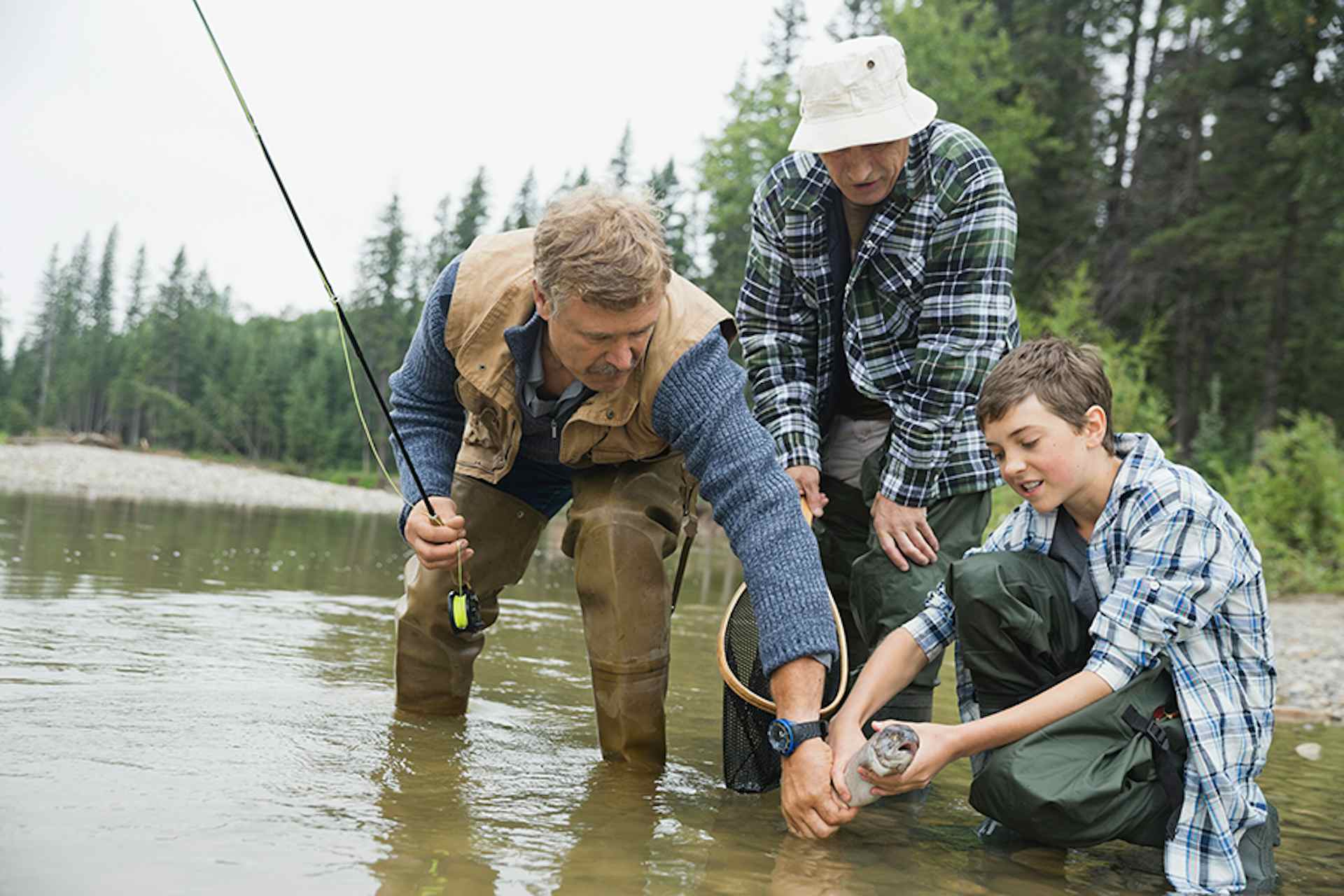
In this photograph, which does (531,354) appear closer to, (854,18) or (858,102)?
(858,102)

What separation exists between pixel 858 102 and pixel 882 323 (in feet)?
2.20

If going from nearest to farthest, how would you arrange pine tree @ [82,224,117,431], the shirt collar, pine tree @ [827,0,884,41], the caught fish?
the caught fish < the shirt collar < pine tree @ [827,0,884,41] < pine tree @ [82,224,117,431]

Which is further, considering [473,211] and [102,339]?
[102,339]

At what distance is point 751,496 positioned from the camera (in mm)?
2846

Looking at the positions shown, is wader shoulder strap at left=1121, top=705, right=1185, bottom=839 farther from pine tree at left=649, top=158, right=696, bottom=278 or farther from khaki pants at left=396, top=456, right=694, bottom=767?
pine tree at left=649, top=158, right=696, bottom=278

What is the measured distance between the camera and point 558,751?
10.6 ft

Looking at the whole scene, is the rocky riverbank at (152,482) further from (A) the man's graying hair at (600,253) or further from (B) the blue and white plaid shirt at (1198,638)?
(B) the blue and white plaid shirt at (1198,638)

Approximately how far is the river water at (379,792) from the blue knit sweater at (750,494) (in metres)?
0.47

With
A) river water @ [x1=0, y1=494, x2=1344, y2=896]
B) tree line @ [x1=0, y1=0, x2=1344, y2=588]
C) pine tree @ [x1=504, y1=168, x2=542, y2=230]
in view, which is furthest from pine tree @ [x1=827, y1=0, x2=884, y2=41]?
river water @ [x1=0, y1=494, x2=1344, y2=896]

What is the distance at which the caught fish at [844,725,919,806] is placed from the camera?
2.40m

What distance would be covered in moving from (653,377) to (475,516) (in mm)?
923

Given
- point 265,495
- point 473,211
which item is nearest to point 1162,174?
point 265,495

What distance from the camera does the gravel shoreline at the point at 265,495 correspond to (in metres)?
6.10

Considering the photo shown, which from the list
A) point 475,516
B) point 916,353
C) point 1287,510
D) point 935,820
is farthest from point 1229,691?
point 1287,510
